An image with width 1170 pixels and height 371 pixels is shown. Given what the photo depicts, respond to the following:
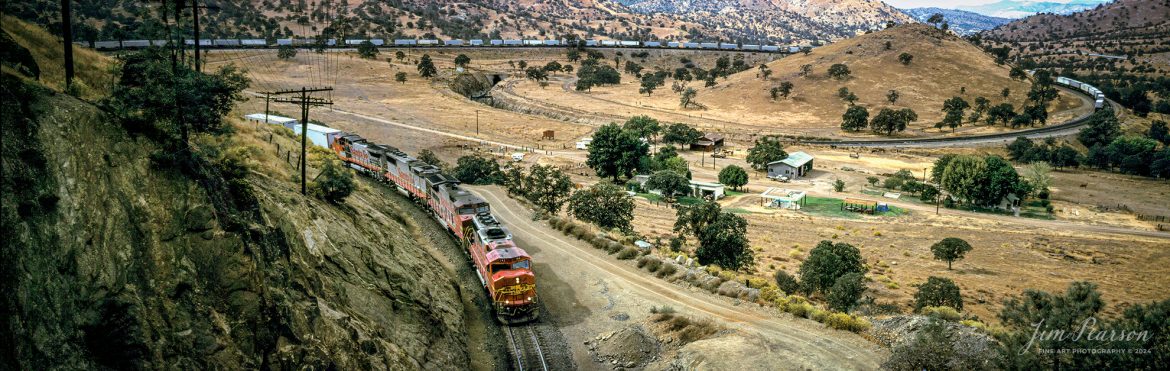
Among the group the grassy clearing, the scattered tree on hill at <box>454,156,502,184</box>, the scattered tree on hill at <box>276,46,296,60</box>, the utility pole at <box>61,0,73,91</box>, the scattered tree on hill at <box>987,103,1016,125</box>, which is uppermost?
the scattered tree on hill at <box>276,46,296,60</box>

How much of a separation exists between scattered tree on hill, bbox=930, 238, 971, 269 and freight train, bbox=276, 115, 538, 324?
34434 mm

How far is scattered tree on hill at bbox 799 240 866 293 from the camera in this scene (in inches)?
1705

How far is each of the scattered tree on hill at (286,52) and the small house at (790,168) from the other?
10208 cm

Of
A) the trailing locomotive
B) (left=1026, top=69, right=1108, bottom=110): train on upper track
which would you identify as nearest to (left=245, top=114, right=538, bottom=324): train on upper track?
the trailing locomotive

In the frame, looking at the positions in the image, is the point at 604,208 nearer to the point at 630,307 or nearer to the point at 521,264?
the point at 630,307

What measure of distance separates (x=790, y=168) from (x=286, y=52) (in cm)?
10543

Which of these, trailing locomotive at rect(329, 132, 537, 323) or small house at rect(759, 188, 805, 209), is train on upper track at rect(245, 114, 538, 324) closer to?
trailing locomotive at rect(329, 132, 537, 323)

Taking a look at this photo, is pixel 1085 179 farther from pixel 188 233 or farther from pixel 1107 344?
pixel 188 233

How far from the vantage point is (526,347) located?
28.6 meters

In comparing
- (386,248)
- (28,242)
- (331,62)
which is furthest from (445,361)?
(331,62)

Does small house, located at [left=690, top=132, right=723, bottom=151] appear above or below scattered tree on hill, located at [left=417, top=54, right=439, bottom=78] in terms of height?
below

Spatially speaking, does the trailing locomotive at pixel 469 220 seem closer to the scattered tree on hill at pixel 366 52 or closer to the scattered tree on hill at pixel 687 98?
the scattered tree on hill at pixel 687 98

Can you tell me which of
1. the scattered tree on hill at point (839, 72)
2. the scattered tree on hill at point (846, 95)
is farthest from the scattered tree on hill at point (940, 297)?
the scattered tree on hill at point (839, 72)

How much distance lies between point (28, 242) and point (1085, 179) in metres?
114
